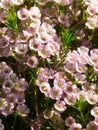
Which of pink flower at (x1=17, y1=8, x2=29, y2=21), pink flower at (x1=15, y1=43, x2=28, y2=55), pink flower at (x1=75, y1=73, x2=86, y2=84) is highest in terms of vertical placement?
pink flower at (x1=17, y1=8, x2=29, y2=21)

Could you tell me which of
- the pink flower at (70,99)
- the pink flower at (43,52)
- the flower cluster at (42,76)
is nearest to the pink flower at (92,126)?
the flower cluster at (42,76)

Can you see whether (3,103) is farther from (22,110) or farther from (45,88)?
(45,88)

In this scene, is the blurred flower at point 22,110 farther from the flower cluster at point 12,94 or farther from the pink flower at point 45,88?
the pink flower at point 45,88

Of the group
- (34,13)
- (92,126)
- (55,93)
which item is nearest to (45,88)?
(55,93)

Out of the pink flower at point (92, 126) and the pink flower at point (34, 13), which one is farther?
the pink flower at point (34, 13)

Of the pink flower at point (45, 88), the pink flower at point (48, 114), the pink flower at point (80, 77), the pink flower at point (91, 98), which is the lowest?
the pink flower at point (48, 114)

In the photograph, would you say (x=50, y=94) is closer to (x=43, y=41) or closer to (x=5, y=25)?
(x=43, y=41)

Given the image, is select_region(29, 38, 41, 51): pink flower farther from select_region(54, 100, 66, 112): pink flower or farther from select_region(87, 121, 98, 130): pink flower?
select_region(87, 121, 98, 130): pink flower

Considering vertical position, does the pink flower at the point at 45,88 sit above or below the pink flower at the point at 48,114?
above

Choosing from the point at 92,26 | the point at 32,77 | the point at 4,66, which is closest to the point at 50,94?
the point at 32,77

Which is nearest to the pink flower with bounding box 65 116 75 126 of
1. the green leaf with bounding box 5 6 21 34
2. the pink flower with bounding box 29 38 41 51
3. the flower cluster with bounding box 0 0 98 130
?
the flower cluster with bounding box 0 0 98 130

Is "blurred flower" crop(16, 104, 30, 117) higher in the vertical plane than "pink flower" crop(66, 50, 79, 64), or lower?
lower
